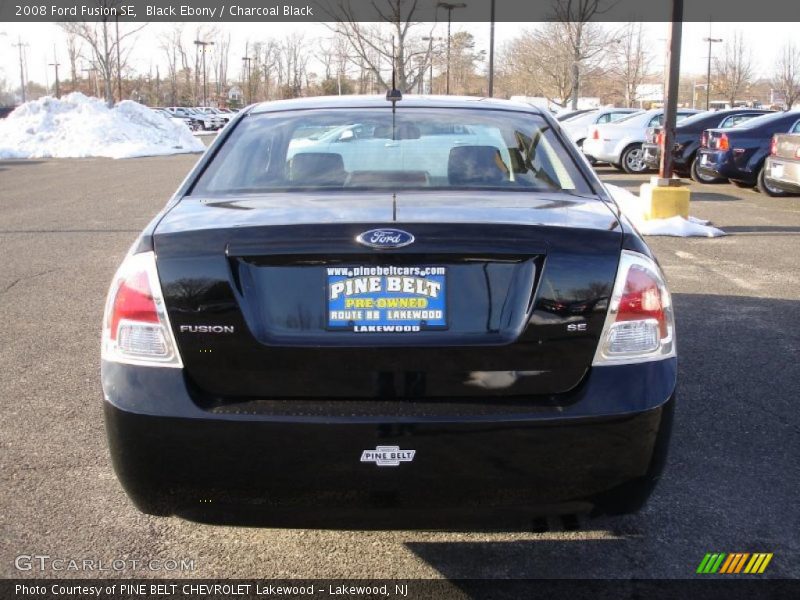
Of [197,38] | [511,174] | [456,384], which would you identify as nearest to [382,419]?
[456,384]

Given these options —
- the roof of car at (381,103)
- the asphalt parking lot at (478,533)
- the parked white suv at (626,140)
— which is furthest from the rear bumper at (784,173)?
the roof of car at (381,103)

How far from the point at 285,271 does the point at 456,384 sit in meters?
0.59

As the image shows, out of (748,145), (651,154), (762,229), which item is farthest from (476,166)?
(651,154)

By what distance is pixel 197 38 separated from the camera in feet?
253

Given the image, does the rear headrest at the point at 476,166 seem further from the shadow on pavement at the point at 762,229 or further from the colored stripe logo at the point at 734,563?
the shadow on pavement at the point at 762,229

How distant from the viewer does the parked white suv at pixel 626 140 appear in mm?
19578

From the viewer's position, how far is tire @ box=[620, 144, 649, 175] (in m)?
19.7

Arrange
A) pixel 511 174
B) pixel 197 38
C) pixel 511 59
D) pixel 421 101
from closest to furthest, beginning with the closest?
1. pixel 511 174
2. pixel 421 101
3. pixel 511 59
4. pixel 197 38

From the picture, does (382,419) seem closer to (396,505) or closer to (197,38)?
(396,505)

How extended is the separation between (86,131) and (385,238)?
33.9 metres

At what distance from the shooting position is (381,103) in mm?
3857

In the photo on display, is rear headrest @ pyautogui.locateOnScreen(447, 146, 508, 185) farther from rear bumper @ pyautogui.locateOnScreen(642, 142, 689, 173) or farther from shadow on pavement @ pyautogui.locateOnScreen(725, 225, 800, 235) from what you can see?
rear bumper @ pyautogui.locateOnScreen(642, 142, 689, 173)

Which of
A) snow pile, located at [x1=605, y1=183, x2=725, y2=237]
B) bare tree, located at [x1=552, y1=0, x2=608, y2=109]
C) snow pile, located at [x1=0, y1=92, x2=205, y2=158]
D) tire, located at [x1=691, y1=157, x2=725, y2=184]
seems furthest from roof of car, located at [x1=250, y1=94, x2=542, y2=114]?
bare tree, located at [x1=552, y1=0, x2=608, y2=109]

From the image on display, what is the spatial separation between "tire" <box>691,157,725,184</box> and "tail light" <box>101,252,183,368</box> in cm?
1559
